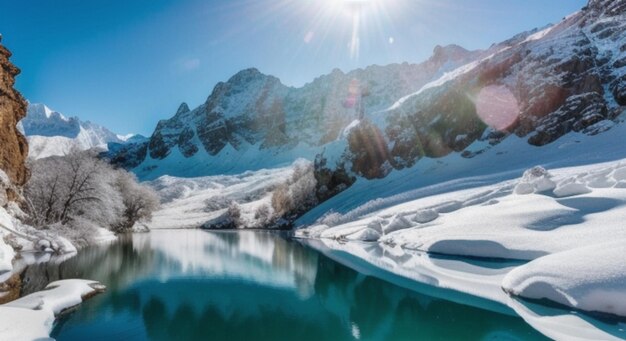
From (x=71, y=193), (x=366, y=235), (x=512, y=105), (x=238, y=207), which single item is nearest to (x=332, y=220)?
(x=366, y=235)

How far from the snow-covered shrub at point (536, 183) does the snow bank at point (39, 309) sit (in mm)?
38617

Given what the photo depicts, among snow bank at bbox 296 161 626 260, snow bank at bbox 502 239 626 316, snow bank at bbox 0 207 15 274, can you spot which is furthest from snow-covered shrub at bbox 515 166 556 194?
snow bank at bbox 0 207 15 274

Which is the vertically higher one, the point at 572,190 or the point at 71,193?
the point at 71,193

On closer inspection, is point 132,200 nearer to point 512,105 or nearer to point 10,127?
point 10,127

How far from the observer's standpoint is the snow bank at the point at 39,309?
1236cm

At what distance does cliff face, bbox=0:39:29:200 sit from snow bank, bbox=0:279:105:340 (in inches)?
763

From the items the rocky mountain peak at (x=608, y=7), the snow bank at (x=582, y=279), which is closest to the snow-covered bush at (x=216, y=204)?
the rocky mountain peak at (x=608, y=7)

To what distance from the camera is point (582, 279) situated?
15727 millimetres

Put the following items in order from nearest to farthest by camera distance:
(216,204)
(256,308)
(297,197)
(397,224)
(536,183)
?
(256,308), (536,183), (397,224), (297,197), (216,204)

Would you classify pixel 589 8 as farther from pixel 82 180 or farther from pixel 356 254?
pixel 82 180

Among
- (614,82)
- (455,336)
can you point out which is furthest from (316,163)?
(455,336)

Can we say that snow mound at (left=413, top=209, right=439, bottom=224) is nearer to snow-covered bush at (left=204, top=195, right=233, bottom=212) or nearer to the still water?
the still water

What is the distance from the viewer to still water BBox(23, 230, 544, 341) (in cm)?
1508

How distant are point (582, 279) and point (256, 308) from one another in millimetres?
13713
